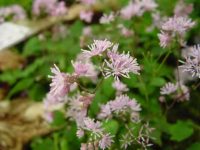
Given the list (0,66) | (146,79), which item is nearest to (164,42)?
(146,79)

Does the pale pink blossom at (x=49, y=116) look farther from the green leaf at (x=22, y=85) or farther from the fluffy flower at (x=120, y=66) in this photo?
the fluffy flower at (x=120, y=66)

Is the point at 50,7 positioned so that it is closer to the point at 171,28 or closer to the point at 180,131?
the point at 180,131

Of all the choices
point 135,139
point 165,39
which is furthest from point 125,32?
point 135,139

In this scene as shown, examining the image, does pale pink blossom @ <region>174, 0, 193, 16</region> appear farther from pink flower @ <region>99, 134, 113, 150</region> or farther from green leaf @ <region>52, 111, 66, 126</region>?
pink flower @ <region>99, 134, 113, 150</region>

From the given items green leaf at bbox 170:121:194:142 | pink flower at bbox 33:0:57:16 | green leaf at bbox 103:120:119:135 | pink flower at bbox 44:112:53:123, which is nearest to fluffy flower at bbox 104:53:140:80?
green leaf at bbox 103:120:119:135

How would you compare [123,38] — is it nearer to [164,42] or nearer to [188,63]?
[164,42]
